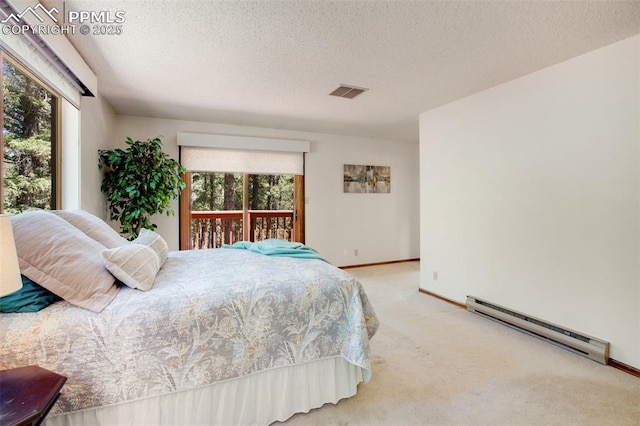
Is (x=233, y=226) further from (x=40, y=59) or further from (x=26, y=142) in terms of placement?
(x=40, y=59)

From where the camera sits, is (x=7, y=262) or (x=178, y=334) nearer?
(x=7, y=262)

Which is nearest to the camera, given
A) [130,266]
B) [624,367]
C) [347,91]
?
[130,266]

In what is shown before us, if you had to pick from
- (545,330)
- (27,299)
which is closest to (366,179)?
(545,330)

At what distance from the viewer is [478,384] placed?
198 cm

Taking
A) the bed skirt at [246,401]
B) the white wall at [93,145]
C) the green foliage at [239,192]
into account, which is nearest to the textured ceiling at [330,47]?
the white wall at [93,145]

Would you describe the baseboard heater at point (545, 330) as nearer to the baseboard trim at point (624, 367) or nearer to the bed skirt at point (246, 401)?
the baseboard trim at point (624, 367)

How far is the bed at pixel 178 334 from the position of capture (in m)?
1.27

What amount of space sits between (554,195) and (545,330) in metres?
1.16

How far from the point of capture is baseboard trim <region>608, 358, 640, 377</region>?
2.10 meters

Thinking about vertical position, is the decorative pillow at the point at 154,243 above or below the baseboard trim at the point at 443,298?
above

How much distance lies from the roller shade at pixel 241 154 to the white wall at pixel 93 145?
927 mm

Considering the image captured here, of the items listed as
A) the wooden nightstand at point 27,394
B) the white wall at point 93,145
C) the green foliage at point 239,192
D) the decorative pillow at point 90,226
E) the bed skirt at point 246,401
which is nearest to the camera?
the wooden nightstand at point 27,394

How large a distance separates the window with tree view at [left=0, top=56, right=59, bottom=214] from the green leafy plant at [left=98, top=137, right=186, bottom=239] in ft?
2.66

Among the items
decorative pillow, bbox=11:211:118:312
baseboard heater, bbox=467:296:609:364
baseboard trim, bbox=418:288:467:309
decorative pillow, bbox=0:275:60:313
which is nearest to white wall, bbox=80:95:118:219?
decorative pillow, bbox=11:211:118:312
